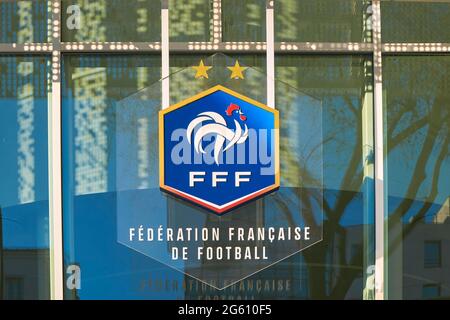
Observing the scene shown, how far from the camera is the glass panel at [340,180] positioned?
27.8 feet

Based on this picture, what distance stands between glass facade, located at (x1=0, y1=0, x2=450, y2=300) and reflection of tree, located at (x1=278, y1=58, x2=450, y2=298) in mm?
14

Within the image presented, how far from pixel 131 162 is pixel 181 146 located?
53 centimetres

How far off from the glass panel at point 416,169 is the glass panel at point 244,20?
136 centimetres

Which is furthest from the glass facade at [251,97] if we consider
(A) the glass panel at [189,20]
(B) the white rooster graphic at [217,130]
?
(B) the white rooster graphic at [217,130]

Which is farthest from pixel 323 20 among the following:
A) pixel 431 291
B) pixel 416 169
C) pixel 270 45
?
pixel 431 291

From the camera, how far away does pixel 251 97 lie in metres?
8.44

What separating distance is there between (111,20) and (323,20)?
2161mm

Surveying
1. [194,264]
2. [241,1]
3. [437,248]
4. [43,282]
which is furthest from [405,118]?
[43,282]

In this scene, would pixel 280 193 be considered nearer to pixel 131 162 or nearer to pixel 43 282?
pixel 131 162

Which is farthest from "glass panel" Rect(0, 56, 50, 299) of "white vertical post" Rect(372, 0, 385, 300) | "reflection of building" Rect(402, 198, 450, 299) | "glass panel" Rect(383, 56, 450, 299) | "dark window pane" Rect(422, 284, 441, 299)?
"dark window pane" Rect(422, 284, 441, 299)

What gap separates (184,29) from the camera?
8.52 metres

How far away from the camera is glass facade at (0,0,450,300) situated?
331 inches

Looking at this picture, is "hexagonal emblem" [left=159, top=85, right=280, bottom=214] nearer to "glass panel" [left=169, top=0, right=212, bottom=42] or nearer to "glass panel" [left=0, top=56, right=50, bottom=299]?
"glass panel" [left=169, top=0, right=212, bottom=42]

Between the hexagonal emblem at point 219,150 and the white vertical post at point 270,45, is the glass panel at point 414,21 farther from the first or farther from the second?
the hexagonal emblem at point 219,150
